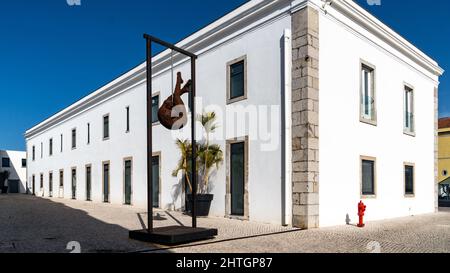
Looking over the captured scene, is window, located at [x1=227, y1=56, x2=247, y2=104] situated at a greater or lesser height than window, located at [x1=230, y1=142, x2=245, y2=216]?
greater

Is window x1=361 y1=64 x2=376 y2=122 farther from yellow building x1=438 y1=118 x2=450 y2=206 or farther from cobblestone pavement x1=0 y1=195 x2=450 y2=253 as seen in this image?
yellow building x1=438 y1=118 x2=450 y2=206

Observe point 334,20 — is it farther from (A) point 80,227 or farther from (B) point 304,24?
(A) point 80,227

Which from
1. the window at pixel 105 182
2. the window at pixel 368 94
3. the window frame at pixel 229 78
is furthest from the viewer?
the window at pixel 105 182

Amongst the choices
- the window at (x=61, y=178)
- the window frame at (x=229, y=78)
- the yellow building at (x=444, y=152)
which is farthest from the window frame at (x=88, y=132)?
the yellow building at (x=444, y=152)

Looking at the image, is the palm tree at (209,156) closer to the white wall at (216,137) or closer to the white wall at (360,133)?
the white wall at (216,137)

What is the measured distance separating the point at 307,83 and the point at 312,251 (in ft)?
14.8

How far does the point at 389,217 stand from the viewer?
42.4 feet

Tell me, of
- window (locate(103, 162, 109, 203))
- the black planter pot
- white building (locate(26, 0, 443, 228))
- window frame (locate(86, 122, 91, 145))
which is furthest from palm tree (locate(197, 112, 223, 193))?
window frame (locate(86, 122, 91, 145))

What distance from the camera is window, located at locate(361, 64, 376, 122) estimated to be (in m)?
12.3

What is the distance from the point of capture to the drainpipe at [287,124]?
1000 cm

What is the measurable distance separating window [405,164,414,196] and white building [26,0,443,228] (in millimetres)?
76

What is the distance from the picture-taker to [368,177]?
1216 centimetres

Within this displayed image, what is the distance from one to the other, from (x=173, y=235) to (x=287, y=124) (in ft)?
15.2

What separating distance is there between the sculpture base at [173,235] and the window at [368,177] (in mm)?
5926
